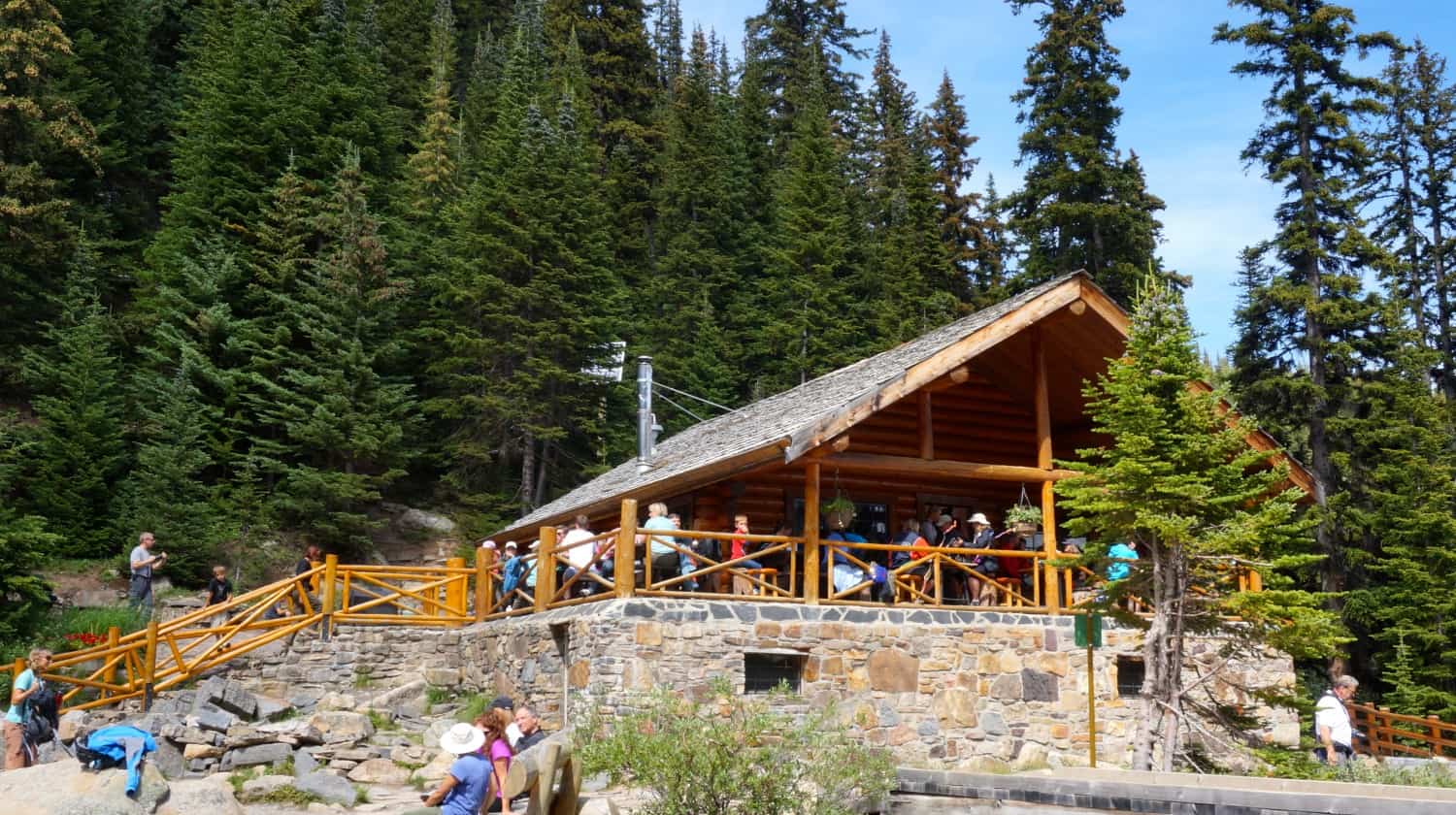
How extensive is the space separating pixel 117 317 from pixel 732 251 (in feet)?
67.5

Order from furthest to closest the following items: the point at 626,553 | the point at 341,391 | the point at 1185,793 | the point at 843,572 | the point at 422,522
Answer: the point at 422,522 → the point at 341,391 → the point at 843,572 → the point at 626,553 → the point at 1185,793

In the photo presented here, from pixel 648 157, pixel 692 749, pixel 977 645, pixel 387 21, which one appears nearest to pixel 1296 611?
pixel 977 645

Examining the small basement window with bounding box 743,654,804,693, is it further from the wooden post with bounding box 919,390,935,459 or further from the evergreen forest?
the evergreen forest

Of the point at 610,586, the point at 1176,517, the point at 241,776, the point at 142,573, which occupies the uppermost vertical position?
the point at 1176,517

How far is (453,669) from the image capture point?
19.7 meters

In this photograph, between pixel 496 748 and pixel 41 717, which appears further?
pixel 41 717

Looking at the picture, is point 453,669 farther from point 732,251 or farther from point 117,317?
point 732,251

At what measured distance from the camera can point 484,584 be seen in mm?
20031

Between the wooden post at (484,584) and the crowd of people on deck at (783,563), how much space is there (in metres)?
1.57

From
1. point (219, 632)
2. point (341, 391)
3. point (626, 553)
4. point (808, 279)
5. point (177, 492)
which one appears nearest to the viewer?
point (626, 553)

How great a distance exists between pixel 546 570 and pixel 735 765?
7467 millimetres

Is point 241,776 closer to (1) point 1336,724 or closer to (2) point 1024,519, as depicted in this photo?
(2) point 1024,519

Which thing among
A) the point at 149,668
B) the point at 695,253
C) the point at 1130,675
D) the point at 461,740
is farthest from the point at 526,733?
the point at 695,253

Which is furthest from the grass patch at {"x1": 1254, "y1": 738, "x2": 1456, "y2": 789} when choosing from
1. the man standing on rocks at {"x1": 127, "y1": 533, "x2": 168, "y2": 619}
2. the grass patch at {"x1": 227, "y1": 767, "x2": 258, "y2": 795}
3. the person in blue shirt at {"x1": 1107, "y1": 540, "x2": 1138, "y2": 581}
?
the man standing on rocks at {"x1": 127, "y1": 533, "x2": 168, "y2": 619}
